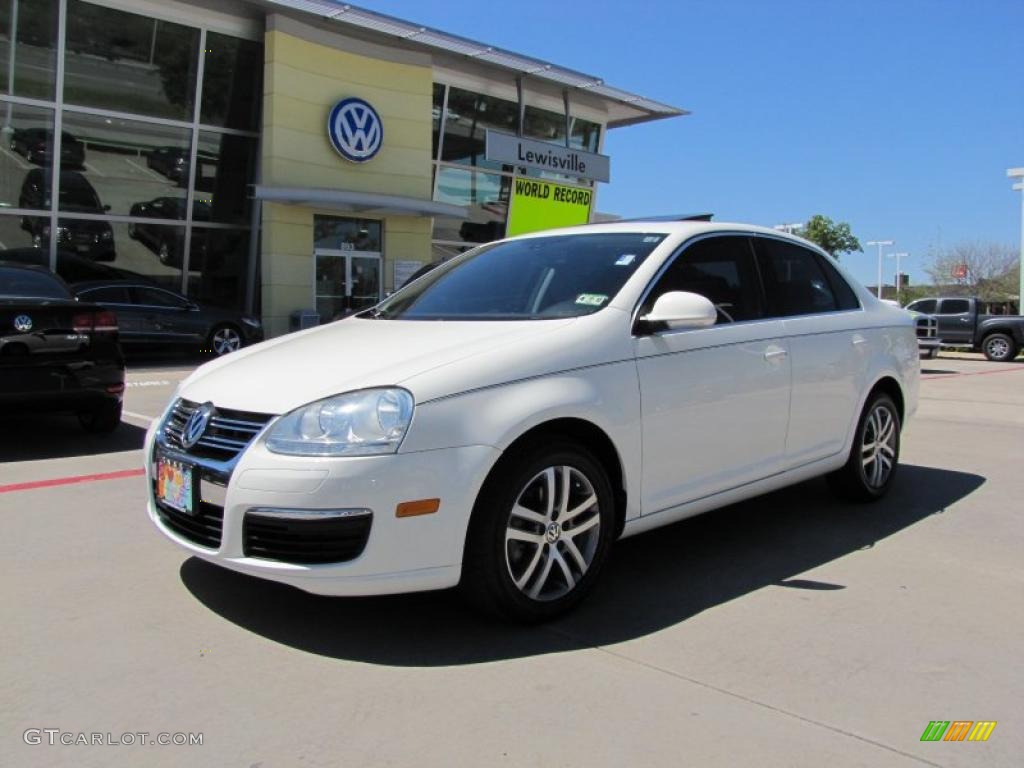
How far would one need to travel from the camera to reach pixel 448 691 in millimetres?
2891

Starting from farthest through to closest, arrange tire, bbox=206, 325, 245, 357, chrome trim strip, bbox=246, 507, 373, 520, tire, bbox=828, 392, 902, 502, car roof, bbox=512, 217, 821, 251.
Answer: tire, bbox=206, 325, 245, 357
tire, bbox=828, 392, 902, 502
car roof, bbox=512, 217, 821, 251
chrome trim strip, bbox=246, 507, 373, 520

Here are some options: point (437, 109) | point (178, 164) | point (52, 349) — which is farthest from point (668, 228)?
point (437, 109)

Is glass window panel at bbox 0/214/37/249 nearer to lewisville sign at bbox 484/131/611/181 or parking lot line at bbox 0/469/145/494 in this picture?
lewisville sign at bbox 484/131/611/181

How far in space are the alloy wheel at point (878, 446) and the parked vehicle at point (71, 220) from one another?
53.3ft

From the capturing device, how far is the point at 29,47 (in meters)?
16.5

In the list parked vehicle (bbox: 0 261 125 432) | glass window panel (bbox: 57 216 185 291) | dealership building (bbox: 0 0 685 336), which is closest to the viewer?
parked vehicle (bbox: 0 261 125 432)

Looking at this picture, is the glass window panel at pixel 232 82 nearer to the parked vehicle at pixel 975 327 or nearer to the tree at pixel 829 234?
the parked vehicle at pixel 975 327

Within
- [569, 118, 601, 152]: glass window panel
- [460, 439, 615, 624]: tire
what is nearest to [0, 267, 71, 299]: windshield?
[460, 439, 615, 624]: tire

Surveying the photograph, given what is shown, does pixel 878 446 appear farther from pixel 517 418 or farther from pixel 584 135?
pixel 584 135

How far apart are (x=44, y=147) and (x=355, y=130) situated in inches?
253

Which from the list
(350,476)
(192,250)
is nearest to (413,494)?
(350,476)

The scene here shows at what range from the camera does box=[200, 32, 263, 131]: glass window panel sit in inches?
741

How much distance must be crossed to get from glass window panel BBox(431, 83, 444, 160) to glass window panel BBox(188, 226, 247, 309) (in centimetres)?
584

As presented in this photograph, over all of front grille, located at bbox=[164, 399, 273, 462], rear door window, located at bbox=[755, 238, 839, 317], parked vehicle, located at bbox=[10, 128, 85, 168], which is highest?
parked vehicle, located at bbox=[10, 128, 85, 168]
